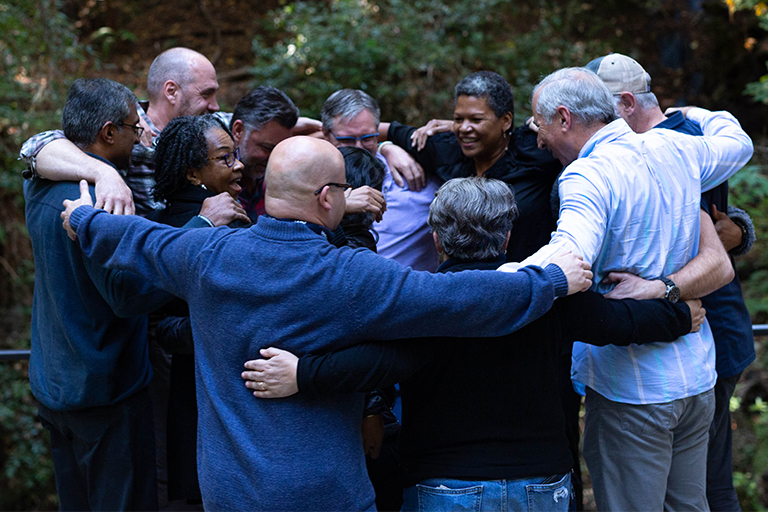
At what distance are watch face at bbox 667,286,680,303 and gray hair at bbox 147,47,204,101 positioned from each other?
2.39m

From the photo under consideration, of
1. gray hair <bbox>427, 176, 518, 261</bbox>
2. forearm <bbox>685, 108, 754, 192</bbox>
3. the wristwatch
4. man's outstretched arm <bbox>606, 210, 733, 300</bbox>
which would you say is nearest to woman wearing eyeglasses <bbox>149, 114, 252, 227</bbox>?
gray hair <bbox>427, 176, 518, 261</bbox>

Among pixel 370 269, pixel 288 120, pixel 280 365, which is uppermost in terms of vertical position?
pixel 288 120

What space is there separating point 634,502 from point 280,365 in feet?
4.30

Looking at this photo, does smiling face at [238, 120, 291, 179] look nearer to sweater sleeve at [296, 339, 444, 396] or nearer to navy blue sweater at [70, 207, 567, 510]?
navy blue sweater at [70, 207, 567, 510]

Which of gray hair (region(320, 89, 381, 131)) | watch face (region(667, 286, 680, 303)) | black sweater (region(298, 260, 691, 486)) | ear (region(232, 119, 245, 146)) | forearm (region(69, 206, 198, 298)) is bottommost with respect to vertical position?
black sweater (region(298, 260, 691, 486))

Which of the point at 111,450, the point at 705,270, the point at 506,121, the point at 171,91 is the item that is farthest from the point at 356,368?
the point at 171,91

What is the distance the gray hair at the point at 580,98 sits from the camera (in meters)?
2.30

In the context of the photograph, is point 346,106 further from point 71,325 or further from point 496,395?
point 496,395

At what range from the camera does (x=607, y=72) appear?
2.60 meters

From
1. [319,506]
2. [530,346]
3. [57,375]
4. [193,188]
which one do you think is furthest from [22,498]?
[530,346]

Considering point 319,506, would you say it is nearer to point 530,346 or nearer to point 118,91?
point 530,346

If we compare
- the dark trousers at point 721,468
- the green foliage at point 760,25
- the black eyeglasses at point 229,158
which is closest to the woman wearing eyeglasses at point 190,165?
the black eyeglasses at point 229,158

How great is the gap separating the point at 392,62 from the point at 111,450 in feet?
16.1

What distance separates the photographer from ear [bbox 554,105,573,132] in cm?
232
